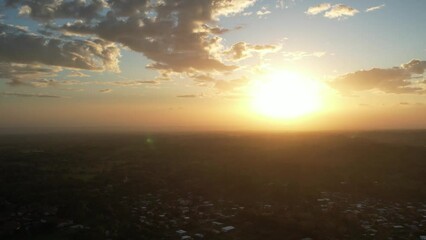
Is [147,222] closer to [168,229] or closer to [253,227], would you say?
[168,229]

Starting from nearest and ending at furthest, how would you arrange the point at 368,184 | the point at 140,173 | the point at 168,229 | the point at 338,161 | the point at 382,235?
the point at 382,235, the point at 168,229, the point at 368,184, the point at 140,173, the point at 338,161

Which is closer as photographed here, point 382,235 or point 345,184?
point 382,235

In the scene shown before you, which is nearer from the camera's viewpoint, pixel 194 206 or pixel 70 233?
pixel 70 233

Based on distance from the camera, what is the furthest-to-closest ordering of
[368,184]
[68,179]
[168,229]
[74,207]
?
[68,179] < [368,184] < [74,207] < [168,229]

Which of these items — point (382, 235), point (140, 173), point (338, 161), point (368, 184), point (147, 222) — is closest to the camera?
point (382, 235)

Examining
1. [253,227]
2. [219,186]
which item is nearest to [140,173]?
[219,186]

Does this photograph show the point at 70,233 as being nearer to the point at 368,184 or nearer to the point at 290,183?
the point at 290,183

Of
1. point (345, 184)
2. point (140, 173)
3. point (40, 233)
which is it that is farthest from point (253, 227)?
point (140, 173)

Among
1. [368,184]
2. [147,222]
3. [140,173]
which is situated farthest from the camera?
[140,173]
